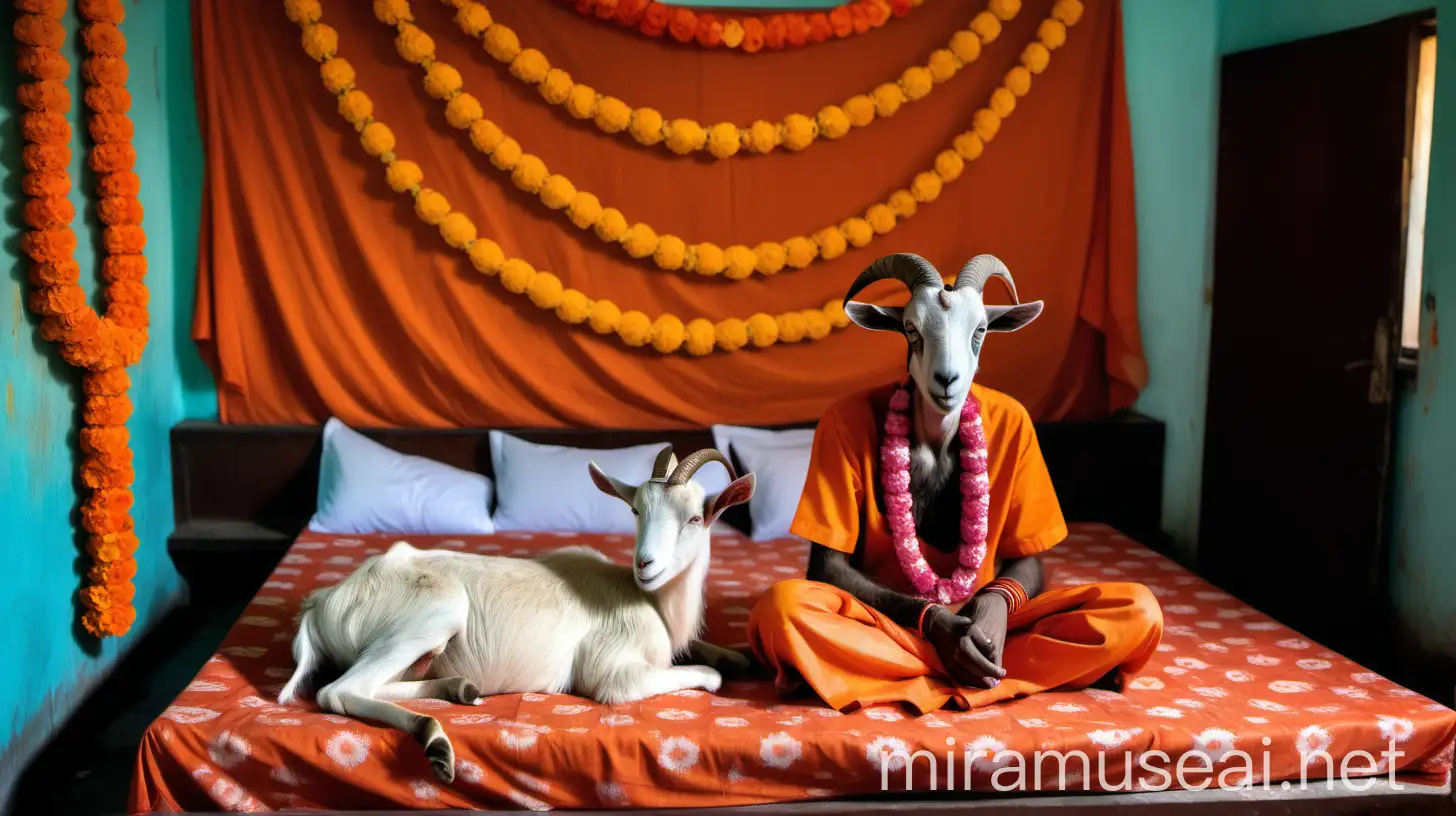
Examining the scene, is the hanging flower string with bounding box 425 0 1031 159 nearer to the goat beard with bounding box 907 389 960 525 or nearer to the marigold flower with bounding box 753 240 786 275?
the marigold flower with bounding box 753 240 786 275

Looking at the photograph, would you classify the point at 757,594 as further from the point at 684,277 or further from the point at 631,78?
the point at 631,78

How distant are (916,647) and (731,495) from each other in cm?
55

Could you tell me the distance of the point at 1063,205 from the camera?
5074 millimetres

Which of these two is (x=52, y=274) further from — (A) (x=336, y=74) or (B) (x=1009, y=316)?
(B) (x=1009, y=316)

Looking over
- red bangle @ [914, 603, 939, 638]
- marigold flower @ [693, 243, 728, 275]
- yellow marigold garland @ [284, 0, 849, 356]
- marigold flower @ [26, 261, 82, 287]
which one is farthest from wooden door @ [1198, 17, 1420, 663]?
marigold flower @ [26, 261, 82, 287]

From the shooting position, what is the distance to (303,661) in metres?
3.07

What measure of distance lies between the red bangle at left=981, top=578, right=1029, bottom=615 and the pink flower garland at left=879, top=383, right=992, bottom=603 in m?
0.06

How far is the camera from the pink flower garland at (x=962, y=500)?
3.16 m

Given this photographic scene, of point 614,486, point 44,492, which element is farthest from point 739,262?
point 44,492

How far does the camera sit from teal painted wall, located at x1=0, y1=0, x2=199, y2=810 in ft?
11.1

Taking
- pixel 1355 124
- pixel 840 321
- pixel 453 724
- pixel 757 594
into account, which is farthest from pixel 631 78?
pixel 453 724

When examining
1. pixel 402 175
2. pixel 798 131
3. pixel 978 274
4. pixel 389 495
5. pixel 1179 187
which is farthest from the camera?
pixel 1179 187

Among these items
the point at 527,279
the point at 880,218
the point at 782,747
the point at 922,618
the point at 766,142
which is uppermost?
the point at 766,142

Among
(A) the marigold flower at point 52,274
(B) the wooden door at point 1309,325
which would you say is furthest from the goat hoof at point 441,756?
(B) the wooden door at point 1309,325
